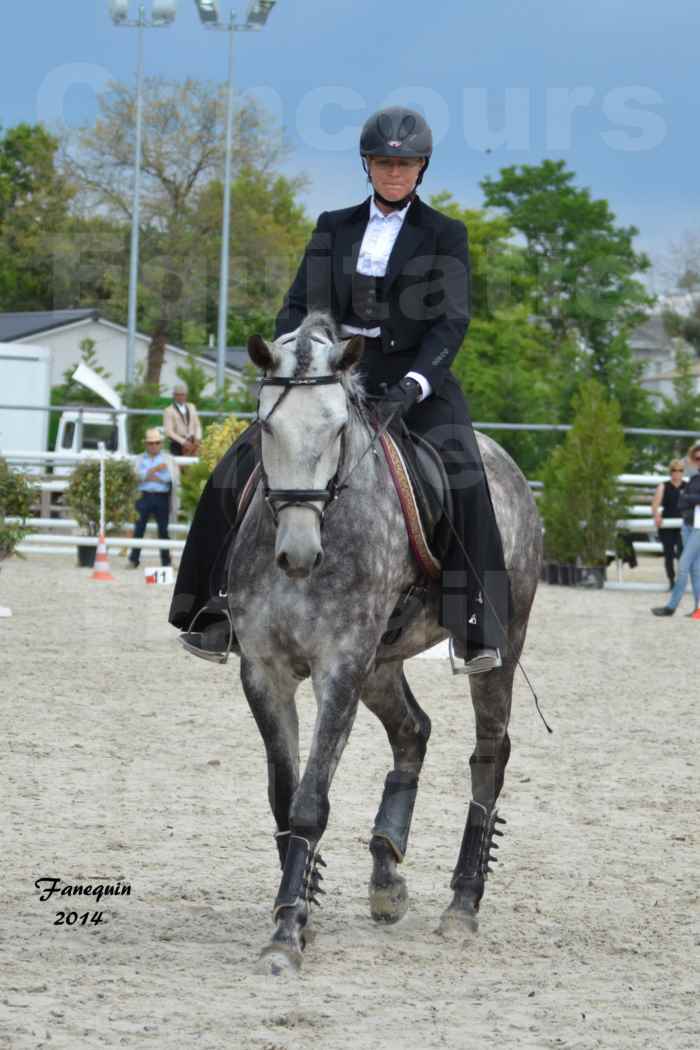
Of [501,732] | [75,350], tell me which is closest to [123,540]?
[501,732]

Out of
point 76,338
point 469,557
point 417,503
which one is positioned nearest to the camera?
point 417,503

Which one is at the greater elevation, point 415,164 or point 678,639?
point 415,164

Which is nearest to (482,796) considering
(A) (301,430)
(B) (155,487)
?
(A) (301,430)

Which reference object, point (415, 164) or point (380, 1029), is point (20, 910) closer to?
point (380, 1029)

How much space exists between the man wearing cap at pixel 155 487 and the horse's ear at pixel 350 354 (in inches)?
638

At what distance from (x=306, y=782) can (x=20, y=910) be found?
49.4 inches

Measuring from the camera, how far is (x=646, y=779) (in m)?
8.96

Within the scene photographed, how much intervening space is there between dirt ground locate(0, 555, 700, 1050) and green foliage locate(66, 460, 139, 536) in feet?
30.8

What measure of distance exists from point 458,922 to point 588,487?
15709mm

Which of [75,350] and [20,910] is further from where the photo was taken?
[75,350]

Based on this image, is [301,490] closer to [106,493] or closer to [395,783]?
[395,783]

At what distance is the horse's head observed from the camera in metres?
5.16

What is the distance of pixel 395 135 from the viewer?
603 centimetres

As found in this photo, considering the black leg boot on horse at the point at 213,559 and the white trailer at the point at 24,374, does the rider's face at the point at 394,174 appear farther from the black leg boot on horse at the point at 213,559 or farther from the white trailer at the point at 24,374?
the white trailer at the point at 24,374
